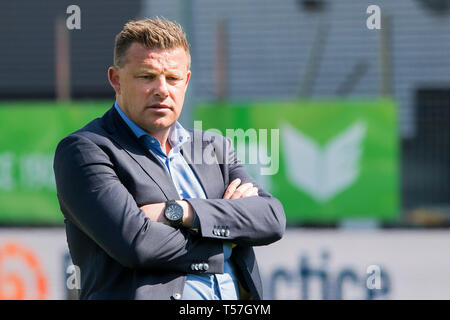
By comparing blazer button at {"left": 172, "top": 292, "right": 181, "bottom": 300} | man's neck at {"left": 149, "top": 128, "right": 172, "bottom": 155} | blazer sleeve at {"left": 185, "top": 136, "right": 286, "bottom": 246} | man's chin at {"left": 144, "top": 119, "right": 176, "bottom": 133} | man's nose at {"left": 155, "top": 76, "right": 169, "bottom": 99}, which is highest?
man's nose at {"left": 155, "top": 76, "right": 169, "bottom": 99}

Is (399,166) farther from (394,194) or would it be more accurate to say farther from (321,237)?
(321,237)

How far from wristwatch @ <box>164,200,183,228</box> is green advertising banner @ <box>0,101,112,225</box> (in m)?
5.47

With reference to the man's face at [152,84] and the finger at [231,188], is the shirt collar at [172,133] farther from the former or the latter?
the finger at [231,188]

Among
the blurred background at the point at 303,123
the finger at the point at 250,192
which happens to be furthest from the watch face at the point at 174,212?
the blurred background at the point at 303,123

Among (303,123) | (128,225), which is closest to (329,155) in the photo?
(303,123)

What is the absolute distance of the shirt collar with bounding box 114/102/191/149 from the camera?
2.33 m

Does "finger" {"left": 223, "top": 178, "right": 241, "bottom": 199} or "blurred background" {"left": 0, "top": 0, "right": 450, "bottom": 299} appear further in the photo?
"blurred background" {"left": 0, "top": 0, "right": 450, "bottom": 299}

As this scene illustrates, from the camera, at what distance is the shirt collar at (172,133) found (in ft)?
7.63

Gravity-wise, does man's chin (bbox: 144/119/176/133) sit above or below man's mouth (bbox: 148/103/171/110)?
below

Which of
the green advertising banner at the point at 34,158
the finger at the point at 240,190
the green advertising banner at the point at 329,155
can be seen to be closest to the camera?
the finger at the point at 240,190

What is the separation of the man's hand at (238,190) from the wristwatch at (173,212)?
0.25 meters

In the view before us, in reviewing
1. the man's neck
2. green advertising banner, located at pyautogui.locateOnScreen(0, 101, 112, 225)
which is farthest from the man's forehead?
green advertising banner, located at pyautogui.locateOnScreen(0, 101, 112, 225)

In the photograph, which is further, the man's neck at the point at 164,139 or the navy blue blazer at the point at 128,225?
the man's neck at the point at 164,139

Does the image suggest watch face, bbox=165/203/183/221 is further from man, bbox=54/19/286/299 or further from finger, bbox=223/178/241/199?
finger, bbox=223/178/241/199
